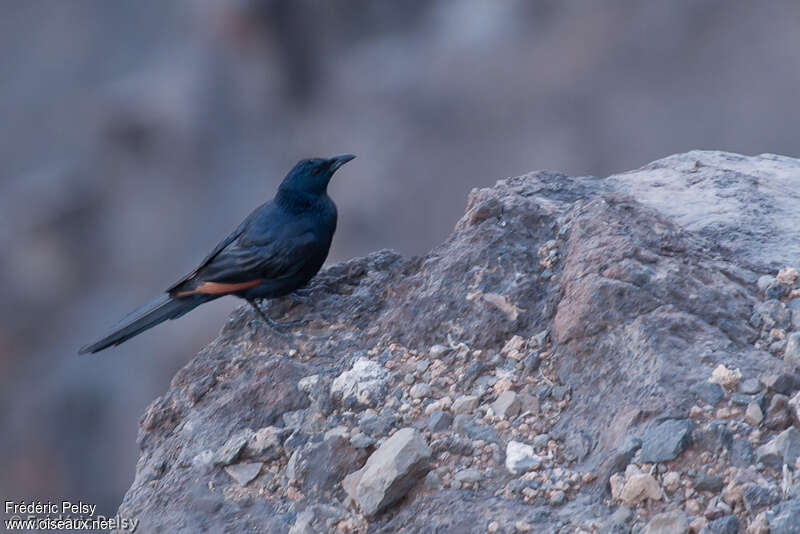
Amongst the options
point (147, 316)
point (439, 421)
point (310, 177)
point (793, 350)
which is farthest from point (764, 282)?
point (147, 316)

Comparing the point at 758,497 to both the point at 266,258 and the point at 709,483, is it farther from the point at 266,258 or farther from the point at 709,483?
the point at 266,258

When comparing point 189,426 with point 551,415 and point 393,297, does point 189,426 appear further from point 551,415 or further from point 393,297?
point 551,415

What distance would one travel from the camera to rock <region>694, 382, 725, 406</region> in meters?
2.52

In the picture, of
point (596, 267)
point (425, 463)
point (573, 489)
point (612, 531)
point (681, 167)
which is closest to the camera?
point (612, 531)

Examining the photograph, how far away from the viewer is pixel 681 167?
4250 millimetres

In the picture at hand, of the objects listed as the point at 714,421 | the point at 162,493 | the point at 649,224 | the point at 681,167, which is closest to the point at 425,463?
the point at 714,421

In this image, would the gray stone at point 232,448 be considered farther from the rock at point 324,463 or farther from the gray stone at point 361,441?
the gray stone at point 361,441

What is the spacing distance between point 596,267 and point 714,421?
0.74 m

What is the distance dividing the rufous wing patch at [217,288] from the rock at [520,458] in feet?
6.22

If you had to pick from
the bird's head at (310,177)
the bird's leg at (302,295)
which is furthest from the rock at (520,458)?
the bird's head at (310,177)

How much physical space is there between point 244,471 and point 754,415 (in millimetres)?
1553

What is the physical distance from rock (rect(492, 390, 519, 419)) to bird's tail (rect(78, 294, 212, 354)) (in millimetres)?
1930

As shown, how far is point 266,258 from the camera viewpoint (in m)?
4.25

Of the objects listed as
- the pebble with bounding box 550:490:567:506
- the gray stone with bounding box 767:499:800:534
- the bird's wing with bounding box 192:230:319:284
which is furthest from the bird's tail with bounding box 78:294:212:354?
the gray stone with bounding box 767:499:800:534
